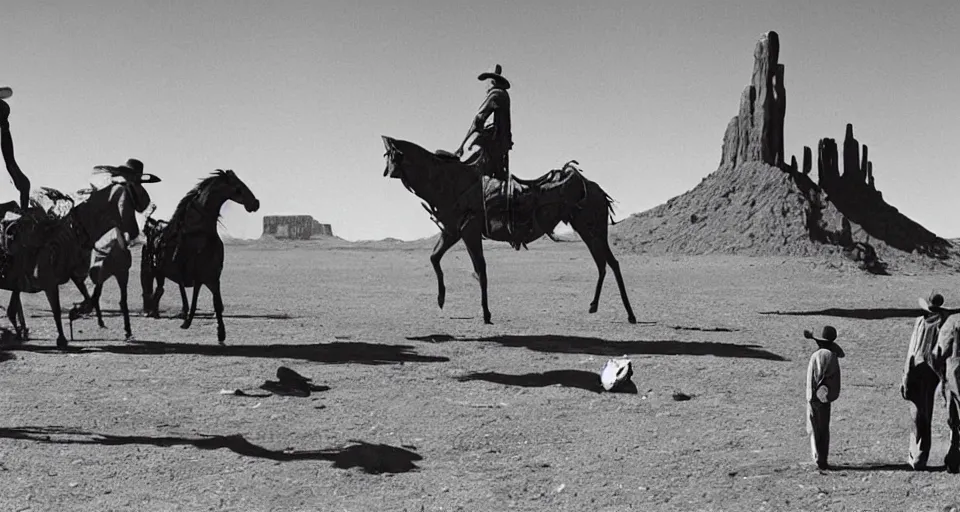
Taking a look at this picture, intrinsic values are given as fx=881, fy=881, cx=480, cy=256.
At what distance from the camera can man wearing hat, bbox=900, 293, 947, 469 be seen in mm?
6641

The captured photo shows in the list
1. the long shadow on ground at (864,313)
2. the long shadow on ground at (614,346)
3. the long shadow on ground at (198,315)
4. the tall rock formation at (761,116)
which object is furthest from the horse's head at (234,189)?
the tall rock formation at (761,116)

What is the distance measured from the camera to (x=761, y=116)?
60219 mm

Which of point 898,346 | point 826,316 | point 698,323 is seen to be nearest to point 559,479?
point 898,346

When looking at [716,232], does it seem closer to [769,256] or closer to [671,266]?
[769,256]

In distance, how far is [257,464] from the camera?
707cm

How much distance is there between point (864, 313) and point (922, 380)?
513 inches

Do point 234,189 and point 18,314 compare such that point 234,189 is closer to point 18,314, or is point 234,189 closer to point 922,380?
point 18,314

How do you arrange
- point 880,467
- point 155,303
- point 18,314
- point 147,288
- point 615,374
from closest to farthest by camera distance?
point 880,467
point 615,374
point 18,314
point 155,303
point 147,288

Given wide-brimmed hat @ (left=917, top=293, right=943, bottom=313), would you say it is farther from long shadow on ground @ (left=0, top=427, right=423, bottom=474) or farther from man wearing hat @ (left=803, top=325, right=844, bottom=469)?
long shadow on ground @ (left=0, top=427, right=423, bottom=474)

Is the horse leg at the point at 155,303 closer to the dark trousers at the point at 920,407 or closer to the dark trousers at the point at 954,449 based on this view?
the dark trousers at the point at 920,407

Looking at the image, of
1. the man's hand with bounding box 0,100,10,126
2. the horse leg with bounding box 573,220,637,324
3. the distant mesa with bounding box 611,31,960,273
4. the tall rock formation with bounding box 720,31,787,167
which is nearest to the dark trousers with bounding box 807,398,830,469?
the man's hand with bounding box 0,100,10,126

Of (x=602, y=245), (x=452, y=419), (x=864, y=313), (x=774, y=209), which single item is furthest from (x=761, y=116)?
(x=452, y=419)

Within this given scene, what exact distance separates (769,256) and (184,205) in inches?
1543

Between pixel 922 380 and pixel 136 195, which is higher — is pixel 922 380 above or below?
below
